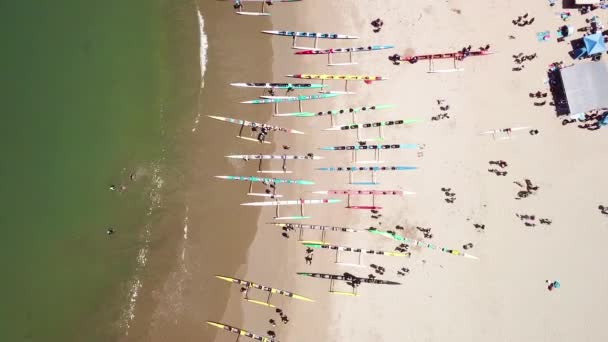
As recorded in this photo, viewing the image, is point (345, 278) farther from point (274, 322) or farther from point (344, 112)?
point (344, 112)

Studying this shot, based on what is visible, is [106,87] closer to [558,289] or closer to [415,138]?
[415,138]

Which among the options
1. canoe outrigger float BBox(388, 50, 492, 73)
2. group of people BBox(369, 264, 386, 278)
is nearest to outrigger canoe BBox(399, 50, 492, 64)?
canoe outrigger float BBox(388, 50, 492, 73)

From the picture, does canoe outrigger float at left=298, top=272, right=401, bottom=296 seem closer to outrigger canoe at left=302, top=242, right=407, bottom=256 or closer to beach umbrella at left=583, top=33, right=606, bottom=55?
outrigger canoe at left=302, top=242, right=407, bottom=256

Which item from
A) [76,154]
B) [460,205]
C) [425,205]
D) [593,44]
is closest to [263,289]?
[425,205]

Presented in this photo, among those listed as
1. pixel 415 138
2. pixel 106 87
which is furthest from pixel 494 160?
pixel 106 87

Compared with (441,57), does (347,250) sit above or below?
below

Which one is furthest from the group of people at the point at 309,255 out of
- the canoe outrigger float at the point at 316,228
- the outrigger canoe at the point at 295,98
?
the outrigger canoe at the point at 295,98

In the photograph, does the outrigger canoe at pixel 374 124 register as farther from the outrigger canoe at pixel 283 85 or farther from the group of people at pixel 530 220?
the group of people at pixel 530 220
